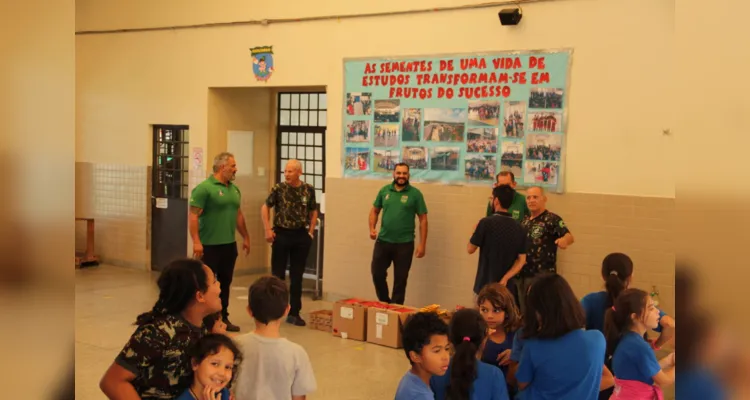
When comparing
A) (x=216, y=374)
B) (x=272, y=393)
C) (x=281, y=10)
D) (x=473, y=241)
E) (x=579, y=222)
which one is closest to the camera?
(x=216, y=374)

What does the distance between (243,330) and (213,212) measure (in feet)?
4.35

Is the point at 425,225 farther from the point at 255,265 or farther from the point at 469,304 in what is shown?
the point at 255,265

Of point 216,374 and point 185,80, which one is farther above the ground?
point 185,80

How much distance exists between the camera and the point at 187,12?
12.0 m

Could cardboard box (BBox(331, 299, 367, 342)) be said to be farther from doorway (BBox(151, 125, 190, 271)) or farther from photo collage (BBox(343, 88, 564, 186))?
doorway (BBox(151, 125, 190, 271))

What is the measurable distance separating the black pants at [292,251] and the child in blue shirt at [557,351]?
547cm

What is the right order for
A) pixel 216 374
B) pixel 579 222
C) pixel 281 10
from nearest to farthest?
pixel 216 374 < pixel 579 222 < pixel 281 10

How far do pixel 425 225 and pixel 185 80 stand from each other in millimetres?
4771

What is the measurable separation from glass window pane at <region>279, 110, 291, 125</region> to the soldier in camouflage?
9002 mm

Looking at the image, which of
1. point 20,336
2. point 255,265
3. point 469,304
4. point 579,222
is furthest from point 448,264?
point 20,336

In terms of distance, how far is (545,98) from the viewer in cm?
875

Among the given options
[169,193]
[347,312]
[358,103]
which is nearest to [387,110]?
[358,103]

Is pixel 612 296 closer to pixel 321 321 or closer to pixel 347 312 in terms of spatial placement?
pixel 347 312

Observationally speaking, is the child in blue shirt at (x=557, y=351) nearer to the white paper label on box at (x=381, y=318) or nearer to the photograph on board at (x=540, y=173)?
the white paper label on box at (x=381, y=318)
